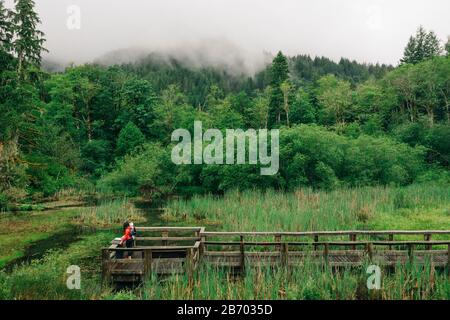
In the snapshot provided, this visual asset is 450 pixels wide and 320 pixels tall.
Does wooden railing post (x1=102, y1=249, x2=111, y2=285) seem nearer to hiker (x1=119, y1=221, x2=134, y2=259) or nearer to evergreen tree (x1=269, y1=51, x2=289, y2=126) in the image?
hiker (x1=119, y1=221, x2=134, y2=259)

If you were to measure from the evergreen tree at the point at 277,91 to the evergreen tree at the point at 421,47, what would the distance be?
17.2 metres

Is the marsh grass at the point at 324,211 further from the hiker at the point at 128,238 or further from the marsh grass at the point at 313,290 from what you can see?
the marsh grass at the point at 313,290

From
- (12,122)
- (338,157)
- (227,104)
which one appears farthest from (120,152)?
(338,157)

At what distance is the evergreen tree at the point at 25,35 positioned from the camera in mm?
25203

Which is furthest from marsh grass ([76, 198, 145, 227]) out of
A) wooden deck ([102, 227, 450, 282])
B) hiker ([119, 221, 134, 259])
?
wooden deck ([102, 227, 450, 282])

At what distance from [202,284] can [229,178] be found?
16.1 metres

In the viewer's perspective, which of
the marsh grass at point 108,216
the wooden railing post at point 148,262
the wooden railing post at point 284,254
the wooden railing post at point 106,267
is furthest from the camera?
the marsh grass at point 108,216

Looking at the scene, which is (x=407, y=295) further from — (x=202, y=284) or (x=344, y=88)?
(x=344, y=88)

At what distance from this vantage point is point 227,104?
1638 inches

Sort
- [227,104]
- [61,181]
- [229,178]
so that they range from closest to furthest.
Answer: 1. [229,178]
2. [61,181]
3. [227,104]

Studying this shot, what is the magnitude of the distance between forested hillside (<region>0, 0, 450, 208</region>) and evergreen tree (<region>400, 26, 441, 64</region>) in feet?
0.44

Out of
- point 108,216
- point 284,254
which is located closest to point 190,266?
point 284,254

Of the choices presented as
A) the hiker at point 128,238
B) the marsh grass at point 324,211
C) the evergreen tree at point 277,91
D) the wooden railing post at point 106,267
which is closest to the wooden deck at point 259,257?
the wooden railing post at point 106,267

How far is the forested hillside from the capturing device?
76.7 feet
